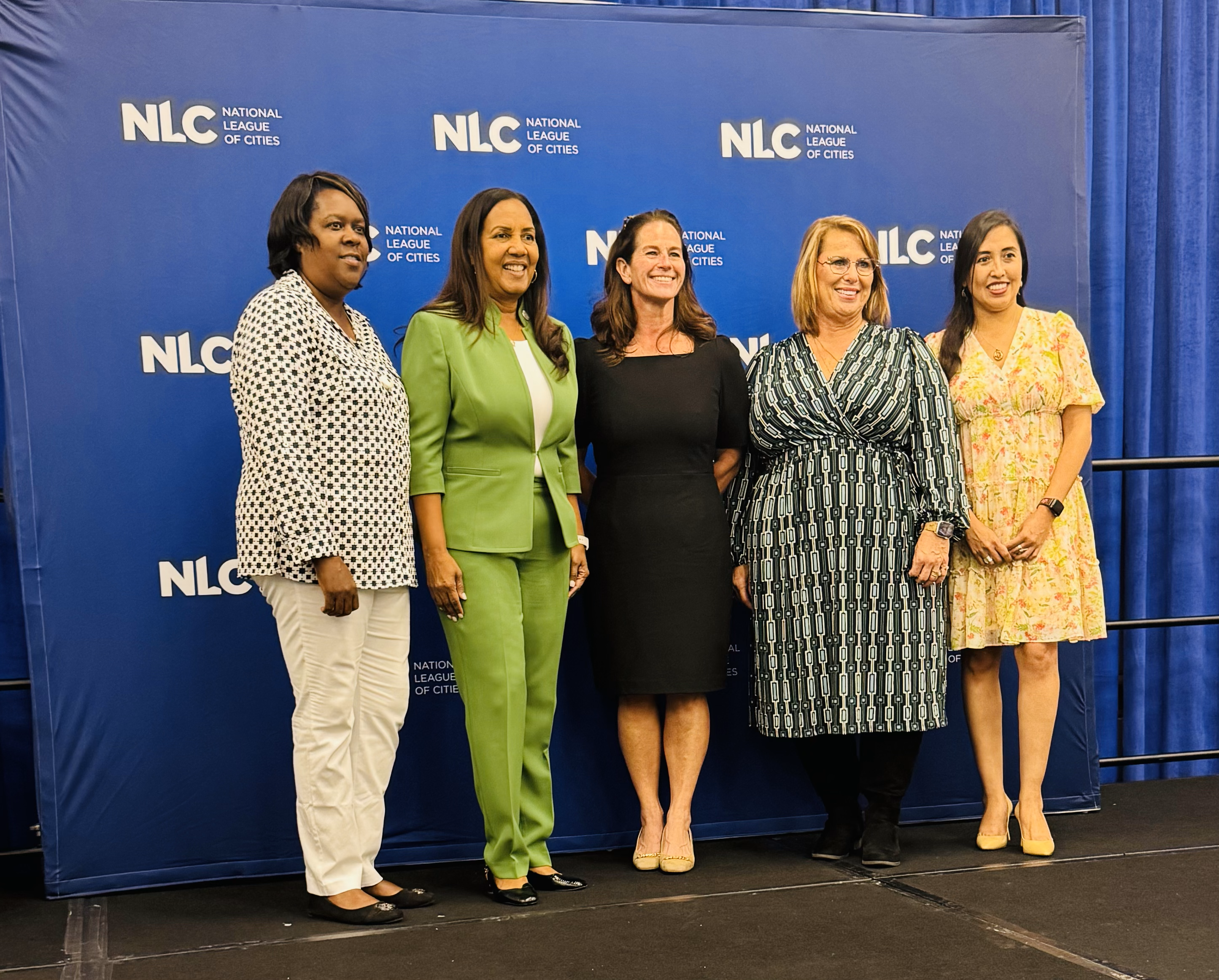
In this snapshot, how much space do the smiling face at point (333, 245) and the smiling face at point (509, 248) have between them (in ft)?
0.95

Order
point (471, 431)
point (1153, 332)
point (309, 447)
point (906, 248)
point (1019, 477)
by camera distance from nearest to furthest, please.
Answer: point (309, 447) → point (471, 431) → point (1019, 477) → point (906, 248) → point (1153, 332)

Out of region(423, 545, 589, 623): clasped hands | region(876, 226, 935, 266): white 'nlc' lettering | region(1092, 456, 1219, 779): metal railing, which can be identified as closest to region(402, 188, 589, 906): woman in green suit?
region(423, 545, 589, 623): clasped hands

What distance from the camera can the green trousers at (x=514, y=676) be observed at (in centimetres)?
291

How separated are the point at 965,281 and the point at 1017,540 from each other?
2.20 feet

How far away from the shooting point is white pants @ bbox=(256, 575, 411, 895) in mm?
2738

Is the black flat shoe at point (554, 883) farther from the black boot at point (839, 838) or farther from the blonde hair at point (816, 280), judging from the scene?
the blonde hair at point (816, 280)

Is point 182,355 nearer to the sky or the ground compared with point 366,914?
nearer to the sky

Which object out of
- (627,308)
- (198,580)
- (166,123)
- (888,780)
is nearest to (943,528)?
(888,780)

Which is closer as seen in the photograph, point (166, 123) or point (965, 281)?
point (166, 123)

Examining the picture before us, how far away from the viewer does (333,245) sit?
2791 mm

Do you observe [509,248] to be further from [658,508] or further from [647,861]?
[647,861]

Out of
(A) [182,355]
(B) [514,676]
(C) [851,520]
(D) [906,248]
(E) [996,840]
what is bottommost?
(E) [996,840]

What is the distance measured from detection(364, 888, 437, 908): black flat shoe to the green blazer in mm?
774

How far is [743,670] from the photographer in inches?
143
